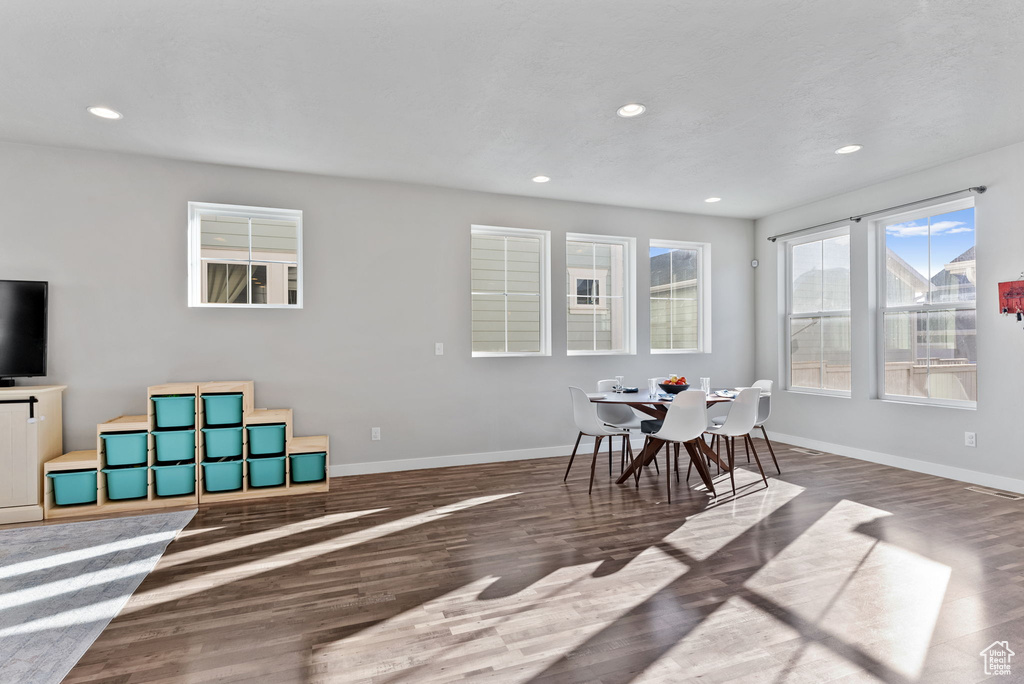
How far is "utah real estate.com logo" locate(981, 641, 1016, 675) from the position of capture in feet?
6.27

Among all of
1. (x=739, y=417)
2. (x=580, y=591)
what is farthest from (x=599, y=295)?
(x=580, y=591)

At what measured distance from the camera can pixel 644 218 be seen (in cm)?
615

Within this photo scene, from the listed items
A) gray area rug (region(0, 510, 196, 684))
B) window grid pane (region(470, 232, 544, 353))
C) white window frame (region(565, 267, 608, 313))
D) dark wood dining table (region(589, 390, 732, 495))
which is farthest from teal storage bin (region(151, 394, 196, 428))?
white window frame (region(565, 267, 608, 313))

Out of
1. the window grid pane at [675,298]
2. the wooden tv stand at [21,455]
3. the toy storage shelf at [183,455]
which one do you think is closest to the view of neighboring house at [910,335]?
the window grid pane at [675,298]

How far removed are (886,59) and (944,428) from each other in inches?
136

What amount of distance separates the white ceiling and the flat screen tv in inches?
45.5

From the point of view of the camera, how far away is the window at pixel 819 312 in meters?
5.62

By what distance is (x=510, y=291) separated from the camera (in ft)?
18.5

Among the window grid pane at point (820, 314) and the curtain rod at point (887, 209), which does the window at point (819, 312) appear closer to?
the window grid pane at point (820, 314)

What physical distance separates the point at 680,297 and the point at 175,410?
5400 mm

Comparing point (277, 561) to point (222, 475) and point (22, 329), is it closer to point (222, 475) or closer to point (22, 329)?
point (222, 475)

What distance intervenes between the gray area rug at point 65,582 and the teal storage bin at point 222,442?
0.49 meters

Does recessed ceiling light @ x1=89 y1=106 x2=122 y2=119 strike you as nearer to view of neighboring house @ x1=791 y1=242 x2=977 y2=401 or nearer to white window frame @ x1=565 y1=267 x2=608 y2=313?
white window frame @ x1=565 y1=267 x2=608 y2=313

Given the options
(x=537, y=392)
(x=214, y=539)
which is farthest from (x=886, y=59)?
(x=214, y=539)
